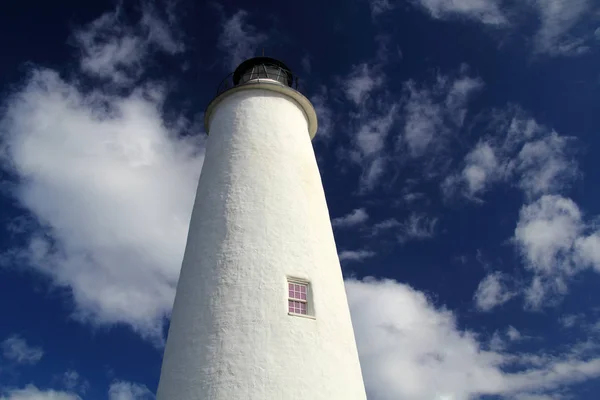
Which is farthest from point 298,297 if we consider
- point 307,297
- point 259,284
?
point 259,284

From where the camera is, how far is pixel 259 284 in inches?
349

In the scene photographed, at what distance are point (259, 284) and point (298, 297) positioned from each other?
0.82 meters

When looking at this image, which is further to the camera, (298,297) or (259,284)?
(298,297)

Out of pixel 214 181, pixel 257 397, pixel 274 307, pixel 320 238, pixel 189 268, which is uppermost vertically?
pixel 214 181

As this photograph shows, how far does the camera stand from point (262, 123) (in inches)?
466

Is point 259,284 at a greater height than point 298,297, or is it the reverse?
point 259,284

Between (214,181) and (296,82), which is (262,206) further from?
(296,82)

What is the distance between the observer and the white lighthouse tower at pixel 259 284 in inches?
315

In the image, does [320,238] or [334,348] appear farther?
[320,238]

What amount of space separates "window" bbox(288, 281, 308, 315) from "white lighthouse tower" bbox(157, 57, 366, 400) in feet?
0.07

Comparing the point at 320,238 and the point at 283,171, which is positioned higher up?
the point at 283,171

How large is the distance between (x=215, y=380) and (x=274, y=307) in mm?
1599

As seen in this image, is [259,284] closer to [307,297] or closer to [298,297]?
[298,297]

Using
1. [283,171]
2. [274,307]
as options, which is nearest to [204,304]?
[274,307]
